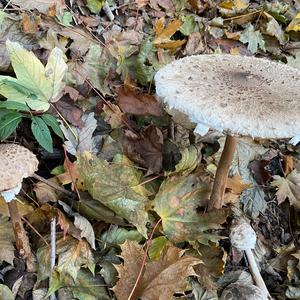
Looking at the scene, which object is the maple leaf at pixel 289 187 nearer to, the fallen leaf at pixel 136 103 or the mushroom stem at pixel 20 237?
the fallen leaf at pixel 136 103

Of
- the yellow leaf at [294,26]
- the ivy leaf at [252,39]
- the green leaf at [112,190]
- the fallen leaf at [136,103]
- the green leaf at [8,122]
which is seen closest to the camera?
the green leaf at [8,122]

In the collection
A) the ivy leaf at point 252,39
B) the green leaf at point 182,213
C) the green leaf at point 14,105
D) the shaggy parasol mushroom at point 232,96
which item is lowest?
the green leaf at point 182,213

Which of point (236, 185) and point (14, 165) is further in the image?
point (236, 185)

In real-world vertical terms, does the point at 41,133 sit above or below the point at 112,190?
above

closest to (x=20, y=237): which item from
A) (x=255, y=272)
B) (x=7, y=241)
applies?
(x=7, y=241)

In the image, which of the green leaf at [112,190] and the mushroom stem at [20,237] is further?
the green leaf at [112,190]

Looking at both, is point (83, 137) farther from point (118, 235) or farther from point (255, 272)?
point (255, 272)

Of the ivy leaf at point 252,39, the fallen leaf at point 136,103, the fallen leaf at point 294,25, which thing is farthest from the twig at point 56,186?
the fallen leaf at point 294,25

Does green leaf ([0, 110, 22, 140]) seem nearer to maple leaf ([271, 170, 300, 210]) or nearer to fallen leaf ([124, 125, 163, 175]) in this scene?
fallen leaf ([124, 125, 163, 175])

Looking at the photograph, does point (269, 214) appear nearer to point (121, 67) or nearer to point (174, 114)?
point (174, 114)
